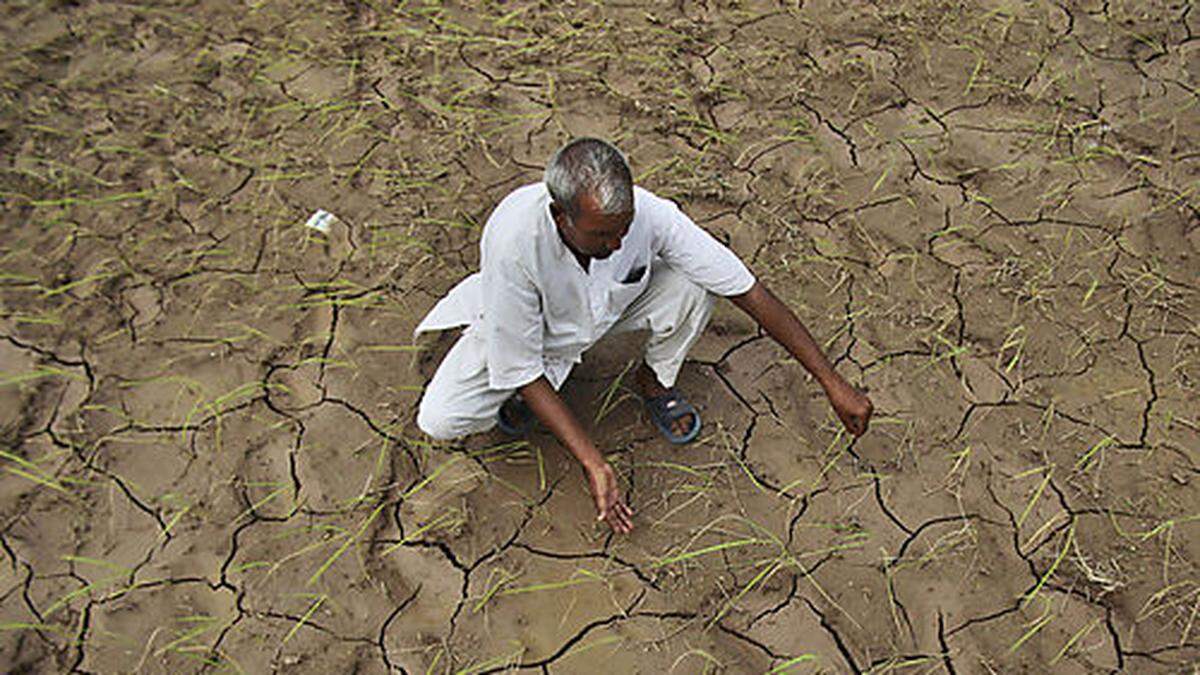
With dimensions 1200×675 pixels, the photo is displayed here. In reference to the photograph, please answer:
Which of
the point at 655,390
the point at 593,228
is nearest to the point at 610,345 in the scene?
the point at 655,390

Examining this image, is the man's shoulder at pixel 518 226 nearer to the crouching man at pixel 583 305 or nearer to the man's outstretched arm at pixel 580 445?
Answer: the crouching man at pixel 583 305

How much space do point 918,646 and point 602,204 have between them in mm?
1346

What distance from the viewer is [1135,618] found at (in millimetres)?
2605

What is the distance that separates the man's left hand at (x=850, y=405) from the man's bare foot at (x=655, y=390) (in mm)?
501

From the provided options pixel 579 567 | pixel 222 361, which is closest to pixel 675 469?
pixel 579 567

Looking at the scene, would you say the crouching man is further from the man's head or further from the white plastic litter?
the white plastic litter

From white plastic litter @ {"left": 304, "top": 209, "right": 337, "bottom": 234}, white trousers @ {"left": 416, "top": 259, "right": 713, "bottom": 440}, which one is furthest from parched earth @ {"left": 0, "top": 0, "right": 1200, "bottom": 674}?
white trousers @ {"left": 416, "top": 259, "right": 713, "bottom": 440}

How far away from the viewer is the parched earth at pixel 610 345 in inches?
104

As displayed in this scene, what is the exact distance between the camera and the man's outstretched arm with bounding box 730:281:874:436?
2.59 m

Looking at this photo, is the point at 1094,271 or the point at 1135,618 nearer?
the point at 1135,618

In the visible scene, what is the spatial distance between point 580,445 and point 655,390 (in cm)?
59

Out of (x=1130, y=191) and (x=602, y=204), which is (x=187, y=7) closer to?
(x=602, y=204)

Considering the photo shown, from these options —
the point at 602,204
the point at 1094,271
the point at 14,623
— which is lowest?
the point at 14,623

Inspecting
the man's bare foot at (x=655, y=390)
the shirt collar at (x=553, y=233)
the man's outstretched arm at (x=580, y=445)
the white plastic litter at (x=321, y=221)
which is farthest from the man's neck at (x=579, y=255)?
the white plastic litter at (x=321, y=221)
